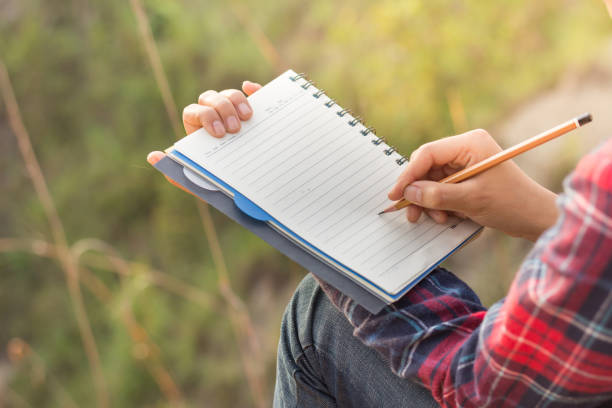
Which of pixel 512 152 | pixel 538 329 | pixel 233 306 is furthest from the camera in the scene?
pixel 233 306

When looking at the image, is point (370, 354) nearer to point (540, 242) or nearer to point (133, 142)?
point (540, 242)

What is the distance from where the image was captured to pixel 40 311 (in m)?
1.34

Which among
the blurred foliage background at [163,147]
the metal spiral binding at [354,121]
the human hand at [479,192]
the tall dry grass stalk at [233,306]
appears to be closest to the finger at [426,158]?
the human hand at [479,192]

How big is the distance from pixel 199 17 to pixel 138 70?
17 cm

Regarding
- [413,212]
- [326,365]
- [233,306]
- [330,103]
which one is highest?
[330,103]

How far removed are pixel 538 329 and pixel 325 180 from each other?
0.90ft

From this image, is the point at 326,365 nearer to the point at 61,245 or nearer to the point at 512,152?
the point at 512,152


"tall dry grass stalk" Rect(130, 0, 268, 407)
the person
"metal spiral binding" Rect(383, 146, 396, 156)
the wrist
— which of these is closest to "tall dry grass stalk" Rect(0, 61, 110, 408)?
"tall dry grass stalk" Rect(130, 0, 268, 407)

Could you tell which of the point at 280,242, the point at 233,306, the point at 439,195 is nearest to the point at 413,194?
the point at 439,195

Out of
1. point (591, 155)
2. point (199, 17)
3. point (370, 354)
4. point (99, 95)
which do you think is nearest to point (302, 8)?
point (199, 17)

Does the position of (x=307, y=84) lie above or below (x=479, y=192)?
above

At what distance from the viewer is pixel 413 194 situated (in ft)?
1.96

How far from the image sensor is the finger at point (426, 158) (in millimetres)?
602

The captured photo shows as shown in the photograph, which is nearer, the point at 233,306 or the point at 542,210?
the point at 542,210
